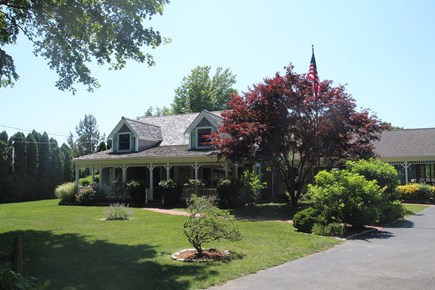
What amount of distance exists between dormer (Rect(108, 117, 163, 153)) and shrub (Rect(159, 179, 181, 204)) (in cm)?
574

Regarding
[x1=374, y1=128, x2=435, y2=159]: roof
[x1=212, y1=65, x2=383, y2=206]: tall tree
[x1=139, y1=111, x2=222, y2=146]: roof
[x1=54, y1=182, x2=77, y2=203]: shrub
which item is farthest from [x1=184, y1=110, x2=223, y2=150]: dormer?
[x1=374, y1=128, x2=435, y2=159]: roof

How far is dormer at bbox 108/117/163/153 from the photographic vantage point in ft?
98.4

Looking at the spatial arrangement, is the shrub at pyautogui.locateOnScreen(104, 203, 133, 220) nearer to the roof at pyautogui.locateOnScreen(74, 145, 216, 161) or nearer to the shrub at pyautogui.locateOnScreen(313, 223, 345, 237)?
the roof at pyautogui.locateOnScreen(74, 145, 216, 161)

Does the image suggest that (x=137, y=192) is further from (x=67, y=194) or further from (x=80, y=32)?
(x=80, y=32)

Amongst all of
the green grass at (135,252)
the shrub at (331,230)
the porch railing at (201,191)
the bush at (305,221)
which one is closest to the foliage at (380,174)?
the bush at (305,221)

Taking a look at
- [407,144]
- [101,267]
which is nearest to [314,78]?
[101,267]

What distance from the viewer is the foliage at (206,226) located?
10.0 m

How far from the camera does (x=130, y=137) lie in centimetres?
3038

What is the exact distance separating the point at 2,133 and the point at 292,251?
33.0m

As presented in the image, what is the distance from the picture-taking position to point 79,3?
14.9 m

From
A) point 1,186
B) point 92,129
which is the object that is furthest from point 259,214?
point 92,129

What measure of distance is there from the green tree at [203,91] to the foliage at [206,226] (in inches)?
1913

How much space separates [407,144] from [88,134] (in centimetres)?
6713

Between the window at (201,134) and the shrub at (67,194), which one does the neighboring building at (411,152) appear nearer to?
the window at (201,134)
